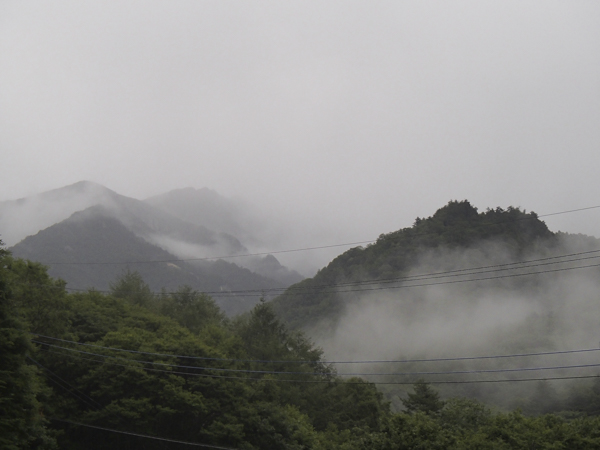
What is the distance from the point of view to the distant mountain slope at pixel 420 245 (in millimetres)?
110875

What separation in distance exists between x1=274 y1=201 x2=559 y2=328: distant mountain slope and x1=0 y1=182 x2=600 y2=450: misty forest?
0.44 m

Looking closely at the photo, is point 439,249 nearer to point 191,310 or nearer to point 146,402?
point 191,310

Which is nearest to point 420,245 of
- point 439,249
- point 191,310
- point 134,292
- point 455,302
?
point 439,249

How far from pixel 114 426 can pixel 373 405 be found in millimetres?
25320

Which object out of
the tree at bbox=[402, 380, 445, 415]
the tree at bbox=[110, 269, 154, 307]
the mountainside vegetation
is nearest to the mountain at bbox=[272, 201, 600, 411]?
the tree at bbox=[110, 269, 154, 307]

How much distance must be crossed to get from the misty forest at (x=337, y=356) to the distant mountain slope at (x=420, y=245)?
0.44 metres

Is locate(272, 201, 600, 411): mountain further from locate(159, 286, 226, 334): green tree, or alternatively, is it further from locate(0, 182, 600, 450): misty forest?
locate(159, 286, 226, 334): green tree

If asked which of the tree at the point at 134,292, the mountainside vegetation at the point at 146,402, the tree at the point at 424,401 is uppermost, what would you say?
the tree at the point at 134,292

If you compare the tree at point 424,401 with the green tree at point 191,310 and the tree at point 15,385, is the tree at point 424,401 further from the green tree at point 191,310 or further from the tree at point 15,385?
the tree at point 15,385

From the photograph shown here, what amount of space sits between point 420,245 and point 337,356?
36.6 metres

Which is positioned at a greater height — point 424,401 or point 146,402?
point 146,402

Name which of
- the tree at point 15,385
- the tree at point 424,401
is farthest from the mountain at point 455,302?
the tree at point 15,385

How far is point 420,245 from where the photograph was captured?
11519 centimetres

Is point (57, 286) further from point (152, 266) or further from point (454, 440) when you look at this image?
point (152, 266)
